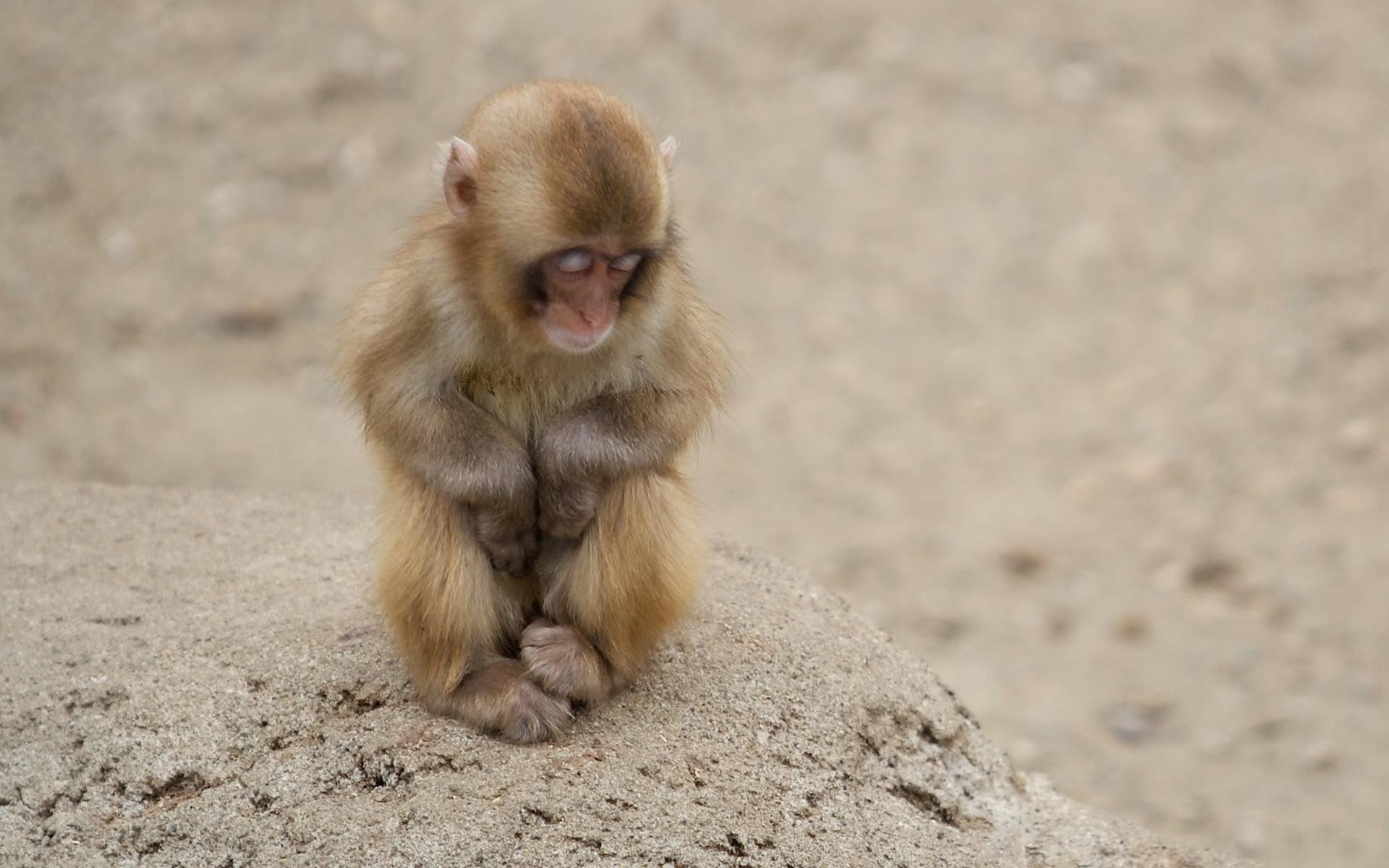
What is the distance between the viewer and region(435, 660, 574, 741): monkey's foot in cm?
494

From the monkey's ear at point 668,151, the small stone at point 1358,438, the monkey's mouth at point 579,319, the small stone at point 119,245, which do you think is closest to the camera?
the monkey's mouth at point 579,319

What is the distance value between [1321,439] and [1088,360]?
164 cm

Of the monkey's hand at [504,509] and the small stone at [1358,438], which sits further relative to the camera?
the small stone at [1358,438]

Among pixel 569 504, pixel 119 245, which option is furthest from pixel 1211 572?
pixel 119 245

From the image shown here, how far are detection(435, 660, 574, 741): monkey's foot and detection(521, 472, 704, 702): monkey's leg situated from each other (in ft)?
0.16

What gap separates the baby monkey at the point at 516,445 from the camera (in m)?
4.76

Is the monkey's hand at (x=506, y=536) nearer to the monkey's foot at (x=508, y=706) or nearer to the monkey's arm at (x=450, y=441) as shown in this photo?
the monkey's arm at (x=450, y=441)

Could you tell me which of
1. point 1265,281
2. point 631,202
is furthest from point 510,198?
point 1265,281

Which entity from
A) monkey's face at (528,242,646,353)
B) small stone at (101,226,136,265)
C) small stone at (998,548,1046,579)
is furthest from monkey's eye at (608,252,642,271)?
small stone at (101,226,136,265)

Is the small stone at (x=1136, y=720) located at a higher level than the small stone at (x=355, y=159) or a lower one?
lower

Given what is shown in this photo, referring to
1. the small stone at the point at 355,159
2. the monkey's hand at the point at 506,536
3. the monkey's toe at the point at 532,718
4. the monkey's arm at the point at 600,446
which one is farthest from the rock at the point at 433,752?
the small stone at the point at 355,159

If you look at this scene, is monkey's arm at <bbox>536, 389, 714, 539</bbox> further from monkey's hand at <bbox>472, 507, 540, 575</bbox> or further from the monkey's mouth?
the monkey's mouth

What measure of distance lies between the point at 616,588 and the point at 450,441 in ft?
2.05

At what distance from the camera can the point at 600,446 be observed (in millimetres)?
4895
